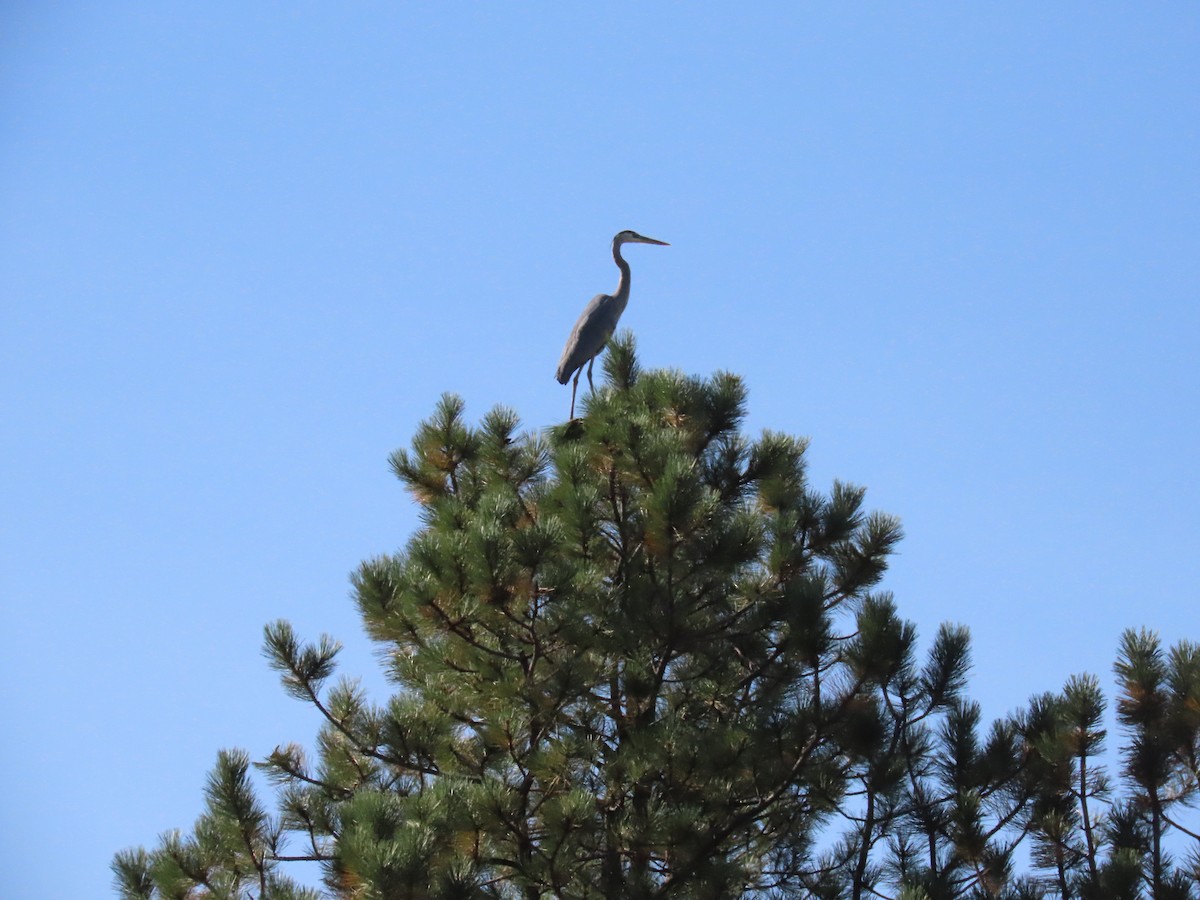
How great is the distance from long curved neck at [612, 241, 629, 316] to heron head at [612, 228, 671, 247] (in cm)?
15

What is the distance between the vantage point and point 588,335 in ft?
35.1

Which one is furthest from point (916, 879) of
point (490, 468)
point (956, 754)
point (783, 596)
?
point (490, 468)

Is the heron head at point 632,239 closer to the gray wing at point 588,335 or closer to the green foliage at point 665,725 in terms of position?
the gray wing at point 588,335

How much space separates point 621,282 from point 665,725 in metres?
5.24

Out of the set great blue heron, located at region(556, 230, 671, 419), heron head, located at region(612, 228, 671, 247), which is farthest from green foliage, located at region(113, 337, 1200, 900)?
heron head, located at region(612, 228, 671, 247)

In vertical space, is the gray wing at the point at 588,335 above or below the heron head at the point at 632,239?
below

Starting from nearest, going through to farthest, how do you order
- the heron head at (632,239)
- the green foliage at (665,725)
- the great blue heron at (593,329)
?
the green foliage at (665,725)
the great blue heron at (593,329)
the heron head at (632,239)

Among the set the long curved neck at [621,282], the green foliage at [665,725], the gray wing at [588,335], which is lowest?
the green foliage at [665,725]

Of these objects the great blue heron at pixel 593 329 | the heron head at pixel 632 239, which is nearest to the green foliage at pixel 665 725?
the great blue heron at pixel 593 329

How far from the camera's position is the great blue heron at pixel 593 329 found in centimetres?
1058

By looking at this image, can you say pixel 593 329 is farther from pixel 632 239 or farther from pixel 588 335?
pixel 632 239

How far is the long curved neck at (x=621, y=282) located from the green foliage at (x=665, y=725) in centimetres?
344

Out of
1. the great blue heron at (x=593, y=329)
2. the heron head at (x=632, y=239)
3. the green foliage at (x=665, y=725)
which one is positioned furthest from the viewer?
the heron head at (x=632, y=239)

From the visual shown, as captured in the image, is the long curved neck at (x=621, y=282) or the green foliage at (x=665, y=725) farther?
the long curved neck at (x=621, y=282)
